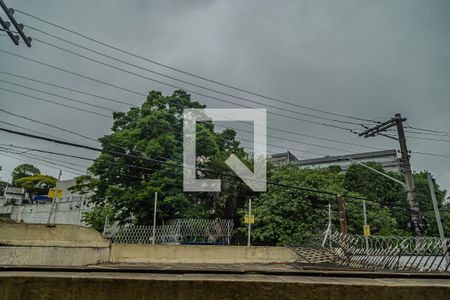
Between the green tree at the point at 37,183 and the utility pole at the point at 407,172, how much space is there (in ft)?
147

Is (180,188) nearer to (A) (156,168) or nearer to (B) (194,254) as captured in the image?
(A) (156,168)

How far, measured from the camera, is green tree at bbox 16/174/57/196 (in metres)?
43.2

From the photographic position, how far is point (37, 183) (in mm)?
44344

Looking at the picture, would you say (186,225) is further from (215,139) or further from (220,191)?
(215,139)

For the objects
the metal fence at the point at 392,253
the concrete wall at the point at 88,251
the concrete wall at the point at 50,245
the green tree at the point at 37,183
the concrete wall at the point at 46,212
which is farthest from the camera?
the green tree at the point at 37,183

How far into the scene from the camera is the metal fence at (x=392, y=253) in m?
6.88

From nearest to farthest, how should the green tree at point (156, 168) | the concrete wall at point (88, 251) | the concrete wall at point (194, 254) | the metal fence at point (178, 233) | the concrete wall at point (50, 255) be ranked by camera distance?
the concrete wall at point (50, 255)
the concrete wall at point (88, 251)
the concrete wall at point (194, 254)
the metal fence at point (178, 233)
the green tree at point (156, 168)

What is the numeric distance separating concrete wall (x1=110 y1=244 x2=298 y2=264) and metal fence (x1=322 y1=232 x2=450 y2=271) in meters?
1.89

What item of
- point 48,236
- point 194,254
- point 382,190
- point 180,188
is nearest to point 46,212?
point 180,188

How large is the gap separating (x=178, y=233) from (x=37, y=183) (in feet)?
136

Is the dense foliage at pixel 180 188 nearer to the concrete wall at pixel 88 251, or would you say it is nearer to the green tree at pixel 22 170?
the concrete wall at pixel 88 251

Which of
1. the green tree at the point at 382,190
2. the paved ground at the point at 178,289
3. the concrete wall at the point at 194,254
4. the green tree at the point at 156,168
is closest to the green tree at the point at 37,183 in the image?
the green tree at the point at 156,168

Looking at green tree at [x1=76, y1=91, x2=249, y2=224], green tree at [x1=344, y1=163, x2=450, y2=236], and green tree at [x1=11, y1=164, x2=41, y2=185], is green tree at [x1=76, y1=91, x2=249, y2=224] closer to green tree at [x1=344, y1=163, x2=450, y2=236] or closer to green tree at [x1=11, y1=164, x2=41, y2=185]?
green tree at [x1=344, y1=163, x2=450, y2=236]

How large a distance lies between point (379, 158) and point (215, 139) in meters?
37.1
